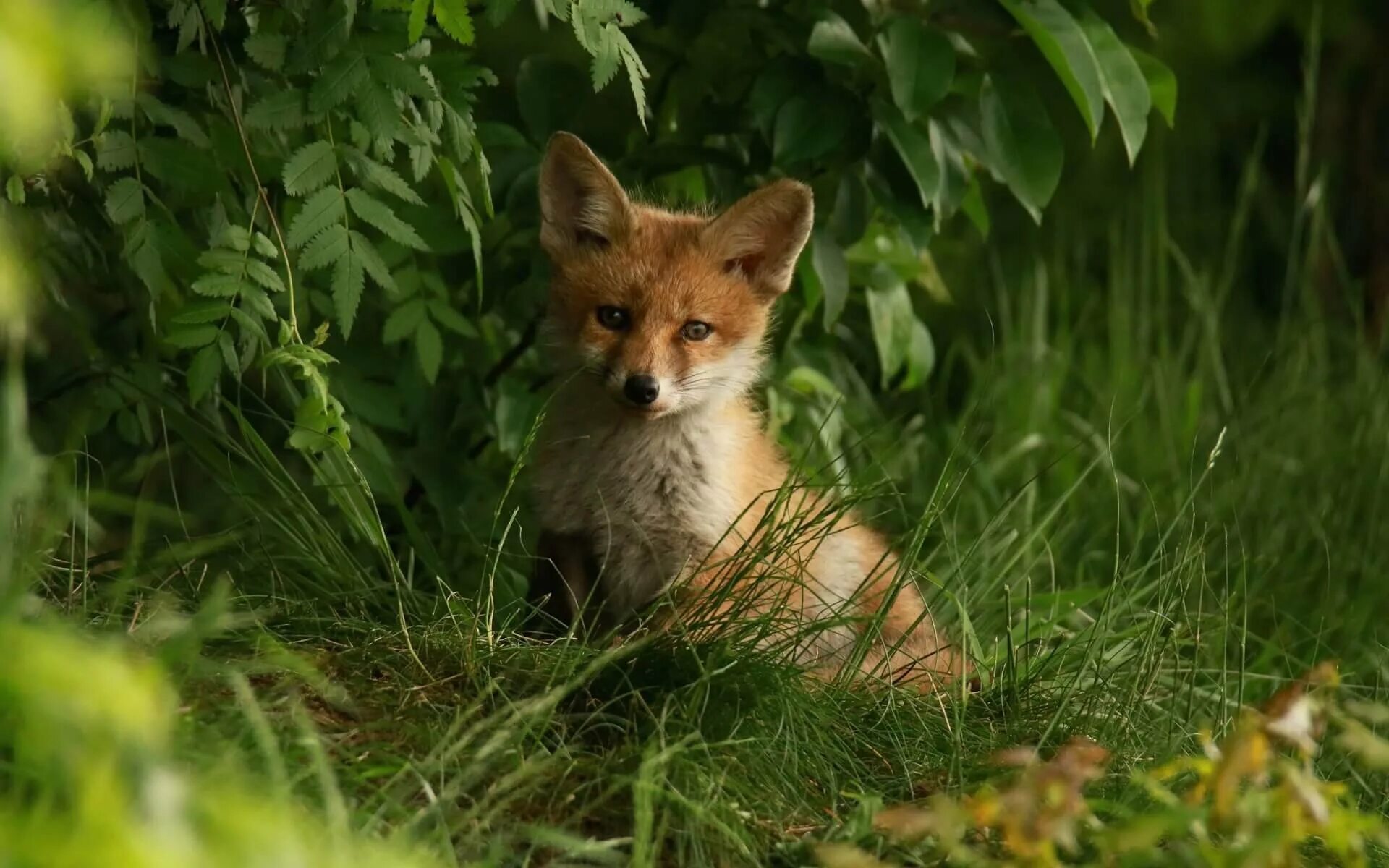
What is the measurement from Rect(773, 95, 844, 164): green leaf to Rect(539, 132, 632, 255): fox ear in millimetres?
416

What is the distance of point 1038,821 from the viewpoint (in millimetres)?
2170

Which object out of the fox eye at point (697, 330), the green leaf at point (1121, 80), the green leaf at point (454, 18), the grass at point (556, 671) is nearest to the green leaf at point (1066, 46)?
the green leaf at point (1121, 80)

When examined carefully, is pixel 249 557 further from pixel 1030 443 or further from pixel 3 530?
pixel 1030 443

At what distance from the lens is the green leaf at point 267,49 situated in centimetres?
320

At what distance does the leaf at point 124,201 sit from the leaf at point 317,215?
31cm

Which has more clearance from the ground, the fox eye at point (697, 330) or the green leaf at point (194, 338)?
the green leaf at point (194, 338)

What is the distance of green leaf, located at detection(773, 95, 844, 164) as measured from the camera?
3.84 metres

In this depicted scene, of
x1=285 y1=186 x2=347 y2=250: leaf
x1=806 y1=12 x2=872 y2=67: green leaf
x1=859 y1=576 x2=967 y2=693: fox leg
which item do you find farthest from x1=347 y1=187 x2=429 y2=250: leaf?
x1=859 y1=576 x2=967 y2=693: fox leg

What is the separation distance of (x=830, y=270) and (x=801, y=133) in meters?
0.41

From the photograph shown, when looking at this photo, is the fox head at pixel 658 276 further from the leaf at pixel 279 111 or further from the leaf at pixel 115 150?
the leaf at pixel 115 150

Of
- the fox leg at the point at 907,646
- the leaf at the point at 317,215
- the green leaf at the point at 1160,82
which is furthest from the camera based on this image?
the green leaf at the point at 1160,82

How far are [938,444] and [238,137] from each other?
9.42 feet

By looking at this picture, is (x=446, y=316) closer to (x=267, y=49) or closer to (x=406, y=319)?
(x=406, y=319)

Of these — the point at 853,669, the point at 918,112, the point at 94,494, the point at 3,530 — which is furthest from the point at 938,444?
the point at 3,530
